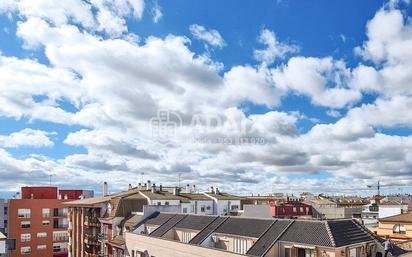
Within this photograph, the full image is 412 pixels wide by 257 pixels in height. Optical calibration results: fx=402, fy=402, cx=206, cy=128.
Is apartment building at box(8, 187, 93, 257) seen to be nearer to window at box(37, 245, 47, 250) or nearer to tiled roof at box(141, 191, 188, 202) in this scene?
window at box(37, 245, 47, 250)

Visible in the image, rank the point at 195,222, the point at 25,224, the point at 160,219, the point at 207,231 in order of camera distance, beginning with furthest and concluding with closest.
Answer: the point at 25,224 < the point at 160,219 < the point at 195,222 < the point at 207,231

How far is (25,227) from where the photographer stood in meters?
85.7

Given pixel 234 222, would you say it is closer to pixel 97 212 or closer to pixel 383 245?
pixel 383 245

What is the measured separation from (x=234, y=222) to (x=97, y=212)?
34730mm

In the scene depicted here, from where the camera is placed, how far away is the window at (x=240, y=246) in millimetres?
37562

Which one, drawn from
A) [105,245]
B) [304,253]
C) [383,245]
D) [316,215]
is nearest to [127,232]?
[105,245]

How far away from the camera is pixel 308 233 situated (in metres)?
33.6

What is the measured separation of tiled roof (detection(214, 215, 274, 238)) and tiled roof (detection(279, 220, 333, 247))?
3.14 m

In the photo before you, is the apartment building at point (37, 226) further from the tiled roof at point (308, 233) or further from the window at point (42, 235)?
the tiled roof at point (308, 233)

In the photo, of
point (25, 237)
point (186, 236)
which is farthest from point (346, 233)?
point (25, 237)

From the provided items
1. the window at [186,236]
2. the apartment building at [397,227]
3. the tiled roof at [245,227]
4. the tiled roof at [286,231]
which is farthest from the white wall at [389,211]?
the window at [186,236]

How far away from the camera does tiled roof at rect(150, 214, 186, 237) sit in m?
48.0

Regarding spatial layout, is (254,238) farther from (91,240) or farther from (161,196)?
(91,240)

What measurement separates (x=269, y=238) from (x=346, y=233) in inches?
253
